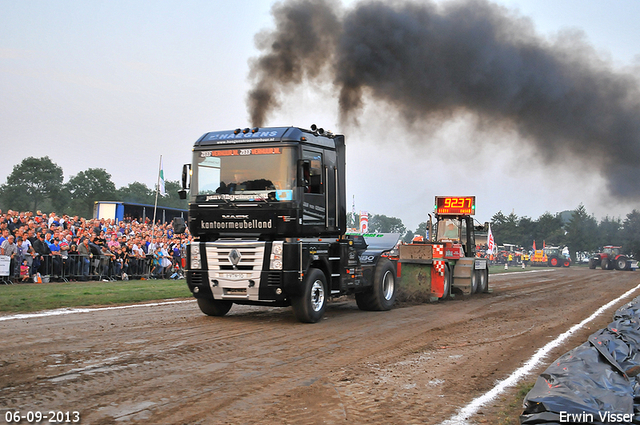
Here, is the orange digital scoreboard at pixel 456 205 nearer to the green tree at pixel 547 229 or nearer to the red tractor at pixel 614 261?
the red tractor at pixel 614 261

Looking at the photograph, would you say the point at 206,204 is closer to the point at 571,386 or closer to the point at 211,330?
the point at 211,330

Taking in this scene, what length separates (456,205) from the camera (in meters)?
19.6

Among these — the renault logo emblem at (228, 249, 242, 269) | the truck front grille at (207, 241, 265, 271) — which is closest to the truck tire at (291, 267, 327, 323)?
the truck front grille at (207, 241, 265, 271)

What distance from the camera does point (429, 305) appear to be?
1520 centimetres

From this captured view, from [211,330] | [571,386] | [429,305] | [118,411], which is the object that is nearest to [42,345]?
[211,330]

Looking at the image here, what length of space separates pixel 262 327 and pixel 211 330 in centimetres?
97

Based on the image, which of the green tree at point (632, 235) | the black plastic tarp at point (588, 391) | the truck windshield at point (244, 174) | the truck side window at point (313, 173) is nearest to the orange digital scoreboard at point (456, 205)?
the truck side window at point (313, 173)

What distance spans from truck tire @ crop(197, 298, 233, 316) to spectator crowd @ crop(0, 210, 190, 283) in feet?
29.0

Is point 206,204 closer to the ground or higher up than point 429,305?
higher up

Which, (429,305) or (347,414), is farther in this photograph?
(429,305)

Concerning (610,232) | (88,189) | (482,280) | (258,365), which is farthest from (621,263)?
(88,189)

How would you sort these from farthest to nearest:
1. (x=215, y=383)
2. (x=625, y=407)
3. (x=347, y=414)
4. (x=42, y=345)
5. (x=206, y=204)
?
(x=206, y=204) → (x=42, y=345) → (x=215, y=383) → (x=347, y=414) → (x=625, y=407)

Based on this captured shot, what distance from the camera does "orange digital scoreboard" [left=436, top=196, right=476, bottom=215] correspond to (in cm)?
1945

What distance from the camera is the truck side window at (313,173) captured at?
10280 millimetres
